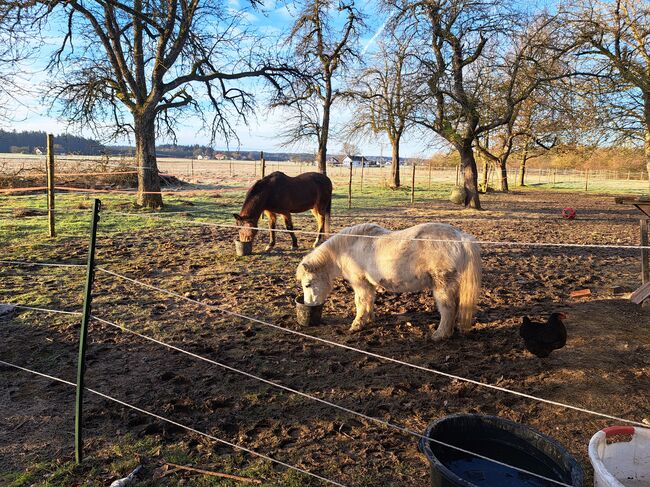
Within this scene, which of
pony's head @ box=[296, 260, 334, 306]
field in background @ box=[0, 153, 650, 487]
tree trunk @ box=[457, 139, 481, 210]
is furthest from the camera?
tree trunk @ box=[457, 139, 481, 210]

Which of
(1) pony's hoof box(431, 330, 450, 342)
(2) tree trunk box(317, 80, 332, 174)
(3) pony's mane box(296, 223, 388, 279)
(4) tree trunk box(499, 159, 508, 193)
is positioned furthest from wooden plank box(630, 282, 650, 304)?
(4) tree trunk box(499, 159, 508, 193)

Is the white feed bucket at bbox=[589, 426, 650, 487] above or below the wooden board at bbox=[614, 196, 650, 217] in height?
below

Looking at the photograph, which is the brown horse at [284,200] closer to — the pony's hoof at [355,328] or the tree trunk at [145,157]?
the pony's hoof at [355,328]

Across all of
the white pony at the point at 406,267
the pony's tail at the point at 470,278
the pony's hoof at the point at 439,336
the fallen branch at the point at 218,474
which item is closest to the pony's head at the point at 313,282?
the white pony at the point at 406,267

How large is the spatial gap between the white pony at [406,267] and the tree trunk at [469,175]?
14.1 meters

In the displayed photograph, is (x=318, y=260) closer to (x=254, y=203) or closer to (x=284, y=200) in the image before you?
(x=254, y=203)

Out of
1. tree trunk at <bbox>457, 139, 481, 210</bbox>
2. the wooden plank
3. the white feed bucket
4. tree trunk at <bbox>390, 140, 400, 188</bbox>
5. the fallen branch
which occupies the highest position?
tree trunk at <bbox>390, 140, 400, 188</bbox>

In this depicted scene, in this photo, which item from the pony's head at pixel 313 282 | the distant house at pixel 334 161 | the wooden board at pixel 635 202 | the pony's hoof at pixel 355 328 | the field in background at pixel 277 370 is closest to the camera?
the field in background at pixel 277 370

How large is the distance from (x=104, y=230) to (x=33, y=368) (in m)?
8.23

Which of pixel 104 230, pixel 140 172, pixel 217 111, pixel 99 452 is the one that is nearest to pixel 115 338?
pixel 99 452

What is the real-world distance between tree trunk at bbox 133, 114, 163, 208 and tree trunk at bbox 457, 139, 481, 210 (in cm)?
1224

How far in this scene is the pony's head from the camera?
5.49m

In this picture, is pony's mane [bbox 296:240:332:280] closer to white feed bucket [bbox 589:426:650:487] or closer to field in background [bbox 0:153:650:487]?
field in background [bbox 0:153:650:487]

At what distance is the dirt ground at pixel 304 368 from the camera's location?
10.5 feet
